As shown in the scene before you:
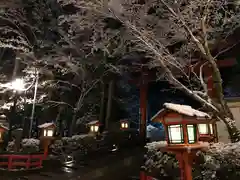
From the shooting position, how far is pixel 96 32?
1716 cm

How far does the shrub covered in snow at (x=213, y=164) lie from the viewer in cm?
711

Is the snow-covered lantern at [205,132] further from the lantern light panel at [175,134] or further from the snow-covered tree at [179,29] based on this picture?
the lantern light panel at [175,134]

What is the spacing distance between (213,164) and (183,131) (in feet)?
8.41

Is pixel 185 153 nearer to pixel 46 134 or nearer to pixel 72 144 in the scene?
pixel 46 134

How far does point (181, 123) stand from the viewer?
233 inches

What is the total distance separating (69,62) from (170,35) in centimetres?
910

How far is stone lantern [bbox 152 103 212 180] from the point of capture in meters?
5.88

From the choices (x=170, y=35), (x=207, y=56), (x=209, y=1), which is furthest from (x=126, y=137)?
(x=209, y=1)

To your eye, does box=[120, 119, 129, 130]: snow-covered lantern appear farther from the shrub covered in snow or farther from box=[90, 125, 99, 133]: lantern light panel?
the shrub covered in snow

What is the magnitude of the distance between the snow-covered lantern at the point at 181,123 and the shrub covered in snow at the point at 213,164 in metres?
2.02

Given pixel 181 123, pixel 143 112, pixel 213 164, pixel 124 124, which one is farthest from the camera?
pixel 124 124

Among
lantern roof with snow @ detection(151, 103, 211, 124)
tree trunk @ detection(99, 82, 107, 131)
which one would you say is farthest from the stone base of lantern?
tree trunk @ detection(99, 82, 107, 131)

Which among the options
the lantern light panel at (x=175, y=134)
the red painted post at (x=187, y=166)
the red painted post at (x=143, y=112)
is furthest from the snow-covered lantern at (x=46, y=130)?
the red painted post at (x=187, y=166)

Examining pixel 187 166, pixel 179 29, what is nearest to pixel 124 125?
pixel 179 29
